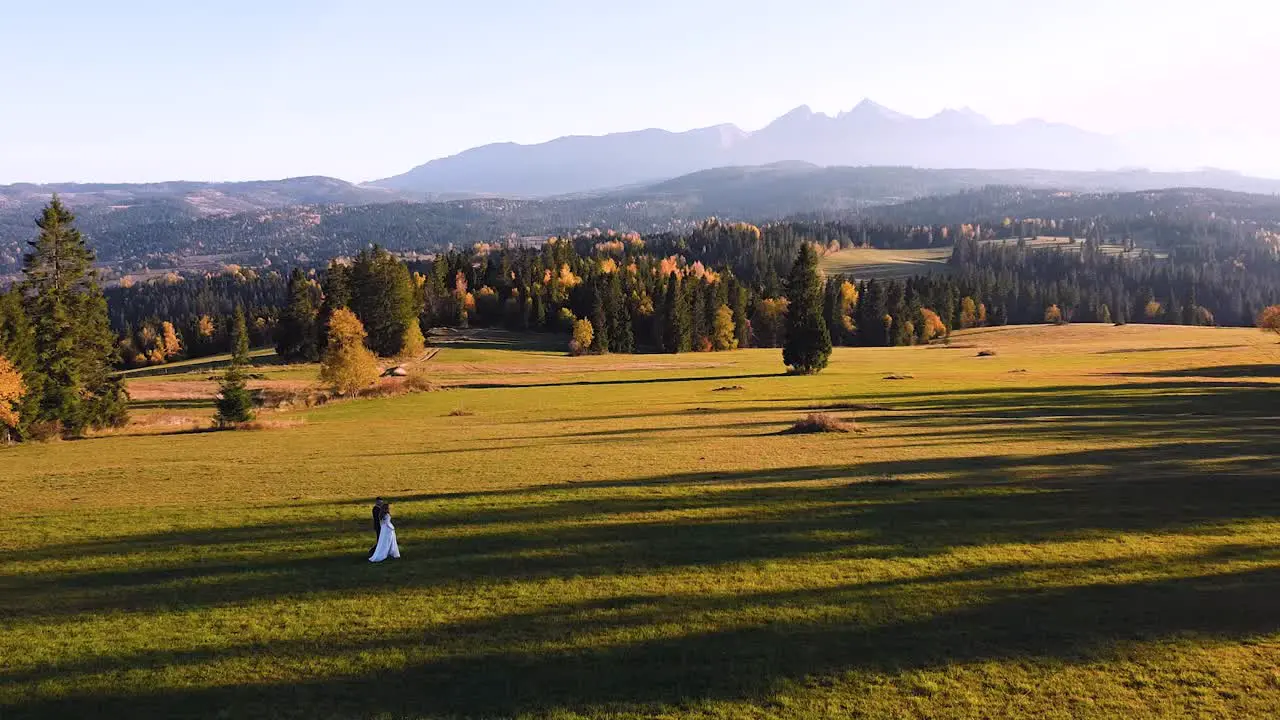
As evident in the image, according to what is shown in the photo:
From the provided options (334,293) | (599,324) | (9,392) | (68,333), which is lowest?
(599,324)

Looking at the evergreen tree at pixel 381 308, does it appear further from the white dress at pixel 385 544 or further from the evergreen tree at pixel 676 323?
the white dress at pixel 385 544

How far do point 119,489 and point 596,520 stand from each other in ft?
63.5

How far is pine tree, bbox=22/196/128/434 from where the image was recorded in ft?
172

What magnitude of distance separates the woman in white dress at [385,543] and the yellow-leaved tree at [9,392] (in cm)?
4000

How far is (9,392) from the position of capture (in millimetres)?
45781

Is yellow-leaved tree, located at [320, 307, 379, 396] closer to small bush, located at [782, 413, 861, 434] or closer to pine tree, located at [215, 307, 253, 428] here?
pine tree, located at [215, 307, 253, 428]

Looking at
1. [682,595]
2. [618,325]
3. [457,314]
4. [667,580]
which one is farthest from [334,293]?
[682,595]

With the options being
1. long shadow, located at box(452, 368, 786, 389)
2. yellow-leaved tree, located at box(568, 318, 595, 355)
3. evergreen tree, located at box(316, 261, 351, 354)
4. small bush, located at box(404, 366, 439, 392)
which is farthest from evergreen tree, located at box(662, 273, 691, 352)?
small bush, located at box(404, 366, 439, 392)

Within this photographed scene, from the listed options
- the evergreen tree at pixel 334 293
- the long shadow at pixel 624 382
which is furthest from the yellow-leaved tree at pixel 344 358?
the evergreen tree at pixel 334 293

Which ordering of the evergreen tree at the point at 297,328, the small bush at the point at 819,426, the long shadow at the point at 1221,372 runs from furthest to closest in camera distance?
1. the evergreen tree at the point at 297,328
2. the long shadow at the point at 1221,372
3. the small bush at the point at 819,426

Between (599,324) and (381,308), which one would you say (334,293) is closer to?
(381,308)

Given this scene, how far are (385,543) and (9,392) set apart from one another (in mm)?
40746

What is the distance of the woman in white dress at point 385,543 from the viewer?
18622 mm

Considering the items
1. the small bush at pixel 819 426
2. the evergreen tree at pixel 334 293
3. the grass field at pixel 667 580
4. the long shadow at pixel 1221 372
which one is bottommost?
the long shadow at pixel 1221 372
